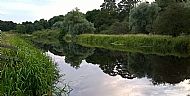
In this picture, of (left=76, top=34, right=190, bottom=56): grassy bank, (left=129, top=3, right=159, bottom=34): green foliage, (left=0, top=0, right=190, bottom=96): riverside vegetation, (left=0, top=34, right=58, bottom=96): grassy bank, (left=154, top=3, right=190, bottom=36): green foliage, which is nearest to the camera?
(left=0, top=34, right=58, bottom=96): grassy bank

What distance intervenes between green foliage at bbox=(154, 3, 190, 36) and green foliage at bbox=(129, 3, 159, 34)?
11889 millimetres

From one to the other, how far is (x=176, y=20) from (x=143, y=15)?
14.2 meters

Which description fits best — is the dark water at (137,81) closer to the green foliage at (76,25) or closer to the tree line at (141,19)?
the tree line at (141,19)

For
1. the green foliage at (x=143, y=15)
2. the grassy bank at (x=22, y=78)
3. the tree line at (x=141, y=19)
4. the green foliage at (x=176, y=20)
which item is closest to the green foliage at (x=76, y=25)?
the tree line at (x=141, y=19)

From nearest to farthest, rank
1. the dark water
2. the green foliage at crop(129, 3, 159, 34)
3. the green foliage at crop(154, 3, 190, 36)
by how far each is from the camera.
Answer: the dark water, the green foliage at crop(154, 3, 190, 36), the green foliage at crop(129, 3, 159, 34)

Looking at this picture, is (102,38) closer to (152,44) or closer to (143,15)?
(143,15)

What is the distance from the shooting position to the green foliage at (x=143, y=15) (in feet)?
170

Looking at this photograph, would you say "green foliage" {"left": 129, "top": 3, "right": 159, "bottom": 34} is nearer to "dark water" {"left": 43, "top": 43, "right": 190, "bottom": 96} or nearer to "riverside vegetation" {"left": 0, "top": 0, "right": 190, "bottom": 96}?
"riverside vegetation" {"left": 0, "top": 0, "right": 190, "bottom": 96}

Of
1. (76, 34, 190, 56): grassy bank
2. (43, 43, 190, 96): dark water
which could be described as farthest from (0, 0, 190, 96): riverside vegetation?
(43, 43, 190, 96): dark water

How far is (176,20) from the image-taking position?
38.0 metres

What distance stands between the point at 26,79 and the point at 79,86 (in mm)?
6548

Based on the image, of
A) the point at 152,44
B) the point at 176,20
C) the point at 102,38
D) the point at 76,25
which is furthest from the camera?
the point at 76,25

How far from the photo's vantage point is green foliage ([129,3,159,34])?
2040 inches

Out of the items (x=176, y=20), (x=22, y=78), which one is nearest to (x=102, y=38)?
(x=176, y=20)
